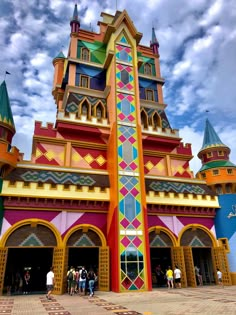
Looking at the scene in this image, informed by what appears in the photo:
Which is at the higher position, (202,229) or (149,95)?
(149,95)

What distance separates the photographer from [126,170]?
18938 millimetres

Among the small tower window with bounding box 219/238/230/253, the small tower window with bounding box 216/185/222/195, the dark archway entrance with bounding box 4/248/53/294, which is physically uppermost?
the small tower window with bounding box 216/185/222/195

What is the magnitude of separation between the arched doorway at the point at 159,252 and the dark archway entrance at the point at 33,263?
28.4ft

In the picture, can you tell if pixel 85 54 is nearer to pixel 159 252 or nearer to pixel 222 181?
pixel 222 181

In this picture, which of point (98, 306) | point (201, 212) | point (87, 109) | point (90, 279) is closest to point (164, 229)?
point (201, 212)

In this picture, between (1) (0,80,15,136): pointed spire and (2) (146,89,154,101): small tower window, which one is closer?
(1) (0,80,15,136): pointed spire

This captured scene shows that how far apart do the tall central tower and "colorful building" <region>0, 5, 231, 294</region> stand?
7cm

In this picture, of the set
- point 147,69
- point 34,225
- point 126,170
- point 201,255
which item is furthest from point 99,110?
point 201,255

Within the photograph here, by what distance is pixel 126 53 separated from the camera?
23562 millimetres

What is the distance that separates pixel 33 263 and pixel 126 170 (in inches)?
484

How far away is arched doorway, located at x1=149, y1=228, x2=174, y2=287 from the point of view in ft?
64.0

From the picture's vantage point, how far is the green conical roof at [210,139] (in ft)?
88.6

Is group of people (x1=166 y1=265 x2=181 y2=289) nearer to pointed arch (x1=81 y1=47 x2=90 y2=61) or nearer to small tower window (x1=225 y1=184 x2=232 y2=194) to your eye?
small tower window (x1=225 y1=184 x2=232 y2=194)

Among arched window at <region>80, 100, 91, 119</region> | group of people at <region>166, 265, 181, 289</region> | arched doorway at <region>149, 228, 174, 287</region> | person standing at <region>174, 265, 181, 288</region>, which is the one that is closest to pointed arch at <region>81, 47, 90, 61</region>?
arched window at <region>80, 100, 91, 119</region>
